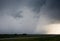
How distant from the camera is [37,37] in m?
1.46

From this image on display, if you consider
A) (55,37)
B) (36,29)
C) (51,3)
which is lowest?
(55,37)

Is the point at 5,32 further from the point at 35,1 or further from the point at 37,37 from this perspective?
the point at 35,1

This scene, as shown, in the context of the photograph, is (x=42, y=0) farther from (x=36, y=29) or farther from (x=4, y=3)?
(x=4, y=3)

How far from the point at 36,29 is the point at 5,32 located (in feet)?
1.22

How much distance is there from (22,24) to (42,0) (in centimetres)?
39

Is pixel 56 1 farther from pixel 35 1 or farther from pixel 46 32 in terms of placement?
pixel 46 32

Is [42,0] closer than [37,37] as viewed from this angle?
No

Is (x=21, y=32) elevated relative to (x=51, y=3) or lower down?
lower down

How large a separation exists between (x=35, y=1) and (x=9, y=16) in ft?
1.22

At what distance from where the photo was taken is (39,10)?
1.55m

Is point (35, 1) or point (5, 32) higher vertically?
point (35, 1)

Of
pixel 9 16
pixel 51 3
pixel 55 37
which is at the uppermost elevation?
pixel 51 3

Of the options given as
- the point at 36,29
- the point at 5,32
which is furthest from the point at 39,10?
the point at 5,32

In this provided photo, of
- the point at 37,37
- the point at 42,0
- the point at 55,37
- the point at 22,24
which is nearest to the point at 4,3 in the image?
the point at 22,24
